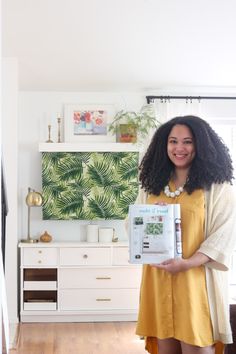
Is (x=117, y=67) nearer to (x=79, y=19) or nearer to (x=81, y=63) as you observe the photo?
(x=81, y=63)

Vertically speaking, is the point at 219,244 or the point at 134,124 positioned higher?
the point at 134,124

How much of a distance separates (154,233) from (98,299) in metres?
3.27

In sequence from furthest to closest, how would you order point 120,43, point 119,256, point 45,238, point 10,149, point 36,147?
point 36,147, point 45,238, point 119,256, point 10,149, point 120,43

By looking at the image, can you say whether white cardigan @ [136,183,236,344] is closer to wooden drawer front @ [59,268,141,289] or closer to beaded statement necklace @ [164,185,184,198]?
beaded statement necklace @ [164,185,184,198]

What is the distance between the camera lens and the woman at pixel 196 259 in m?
1.75

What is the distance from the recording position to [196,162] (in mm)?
1814

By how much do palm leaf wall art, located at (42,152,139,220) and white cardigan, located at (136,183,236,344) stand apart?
3.51 metres

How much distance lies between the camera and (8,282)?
462 centimetres

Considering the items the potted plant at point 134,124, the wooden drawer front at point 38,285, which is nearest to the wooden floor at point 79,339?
the wooden drawer front at point 38,285

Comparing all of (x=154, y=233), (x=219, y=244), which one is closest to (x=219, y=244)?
(x=219, y=244)

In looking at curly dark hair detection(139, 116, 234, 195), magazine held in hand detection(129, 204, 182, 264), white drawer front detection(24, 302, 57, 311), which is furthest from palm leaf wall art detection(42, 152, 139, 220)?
magazine held in hand detection(129, 204, 182, 264)

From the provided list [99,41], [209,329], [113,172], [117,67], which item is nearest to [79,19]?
[99,41]

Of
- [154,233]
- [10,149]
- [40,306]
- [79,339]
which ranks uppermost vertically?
[10,149]

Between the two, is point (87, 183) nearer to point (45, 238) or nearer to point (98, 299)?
point (45, 238)
